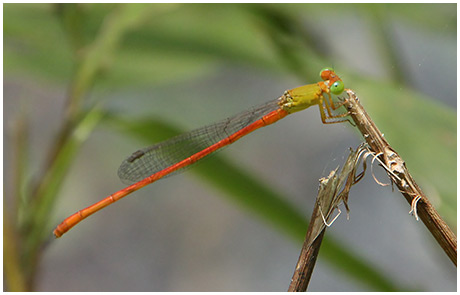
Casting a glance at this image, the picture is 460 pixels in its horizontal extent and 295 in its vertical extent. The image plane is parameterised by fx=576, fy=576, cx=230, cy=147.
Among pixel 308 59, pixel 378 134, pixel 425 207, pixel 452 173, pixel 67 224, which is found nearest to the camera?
pixel 425 207

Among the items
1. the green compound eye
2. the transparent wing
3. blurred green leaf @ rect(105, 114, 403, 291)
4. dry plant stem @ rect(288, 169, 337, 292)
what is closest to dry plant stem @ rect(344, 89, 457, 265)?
dry plant stem @ rect(288, 169, 337, 292)

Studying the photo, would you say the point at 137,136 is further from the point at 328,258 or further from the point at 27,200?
the point at 328,258

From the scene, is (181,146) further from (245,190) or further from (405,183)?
(405,183)

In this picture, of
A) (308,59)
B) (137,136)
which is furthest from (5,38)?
(308,59)

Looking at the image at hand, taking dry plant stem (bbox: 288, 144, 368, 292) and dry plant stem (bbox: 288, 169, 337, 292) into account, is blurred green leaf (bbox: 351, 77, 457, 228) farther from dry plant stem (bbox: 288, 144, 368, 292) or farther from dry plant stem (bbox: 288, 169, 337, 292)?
dry plant stem (bbox: 288, 169, 337, 292)

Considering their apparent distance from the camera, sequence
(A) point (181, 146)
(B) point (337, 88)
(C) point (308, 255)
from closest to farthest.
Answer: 1. (C) point (308, 255)
2. (B) point (337, 88)
3. (A) point (181, 146)

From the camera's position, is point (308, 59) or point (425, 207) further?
point (308, 59)

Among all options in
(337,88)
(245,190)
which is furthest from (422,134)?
(245,190)
